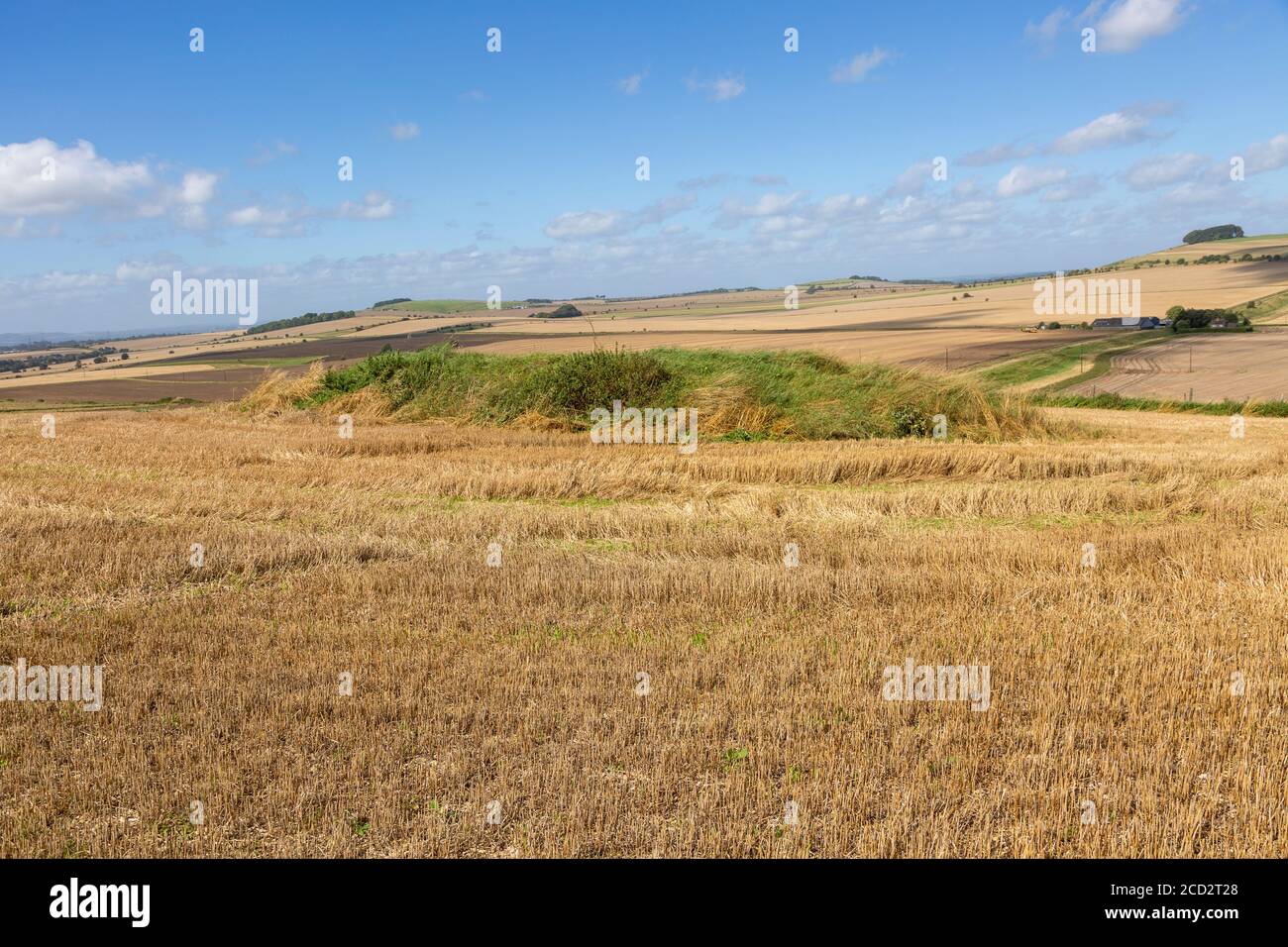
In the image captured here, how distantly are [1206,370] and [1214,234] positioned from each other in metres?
133

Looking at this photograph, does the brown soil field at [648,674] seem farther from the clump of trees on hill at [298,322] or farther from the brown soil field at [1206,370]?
the clump of trees on hill at [298,322]

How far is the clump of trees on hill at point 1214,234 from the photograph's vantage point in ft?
500

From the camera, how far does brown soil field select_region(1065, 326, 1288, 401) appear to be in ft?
125

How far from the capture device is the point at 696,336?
2625 inches

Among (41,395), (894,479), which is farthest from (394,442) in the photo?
(41,395)

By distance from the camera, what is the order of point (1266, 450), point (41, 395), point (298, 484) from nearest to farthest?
point (298, 484), point (1266, 450), point (41, 395)

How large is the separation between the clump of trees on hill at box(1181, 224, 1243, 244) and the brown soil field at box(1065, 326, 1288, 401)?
4393 inches

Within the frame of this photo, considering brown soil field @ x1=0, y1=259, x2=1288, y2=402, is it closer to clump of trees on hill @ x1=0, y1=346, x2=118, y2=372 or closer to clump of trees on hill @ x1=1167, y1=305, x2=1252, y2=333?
clump of trees on hill @ x1=0, y1=346, x2=118, y2=372

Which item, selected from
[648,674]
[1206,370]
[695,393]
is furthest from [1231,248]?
[648,674]

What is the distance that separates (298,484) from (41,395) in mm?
41439

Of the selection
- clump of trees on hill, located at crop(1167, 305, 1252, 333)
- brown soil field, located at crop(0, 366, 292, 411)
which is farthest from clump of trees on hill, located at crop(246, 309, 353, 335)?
clump of trees on hill, located at crop(1167, 305, 1252, 333)

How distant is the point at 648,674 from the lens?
689cm
